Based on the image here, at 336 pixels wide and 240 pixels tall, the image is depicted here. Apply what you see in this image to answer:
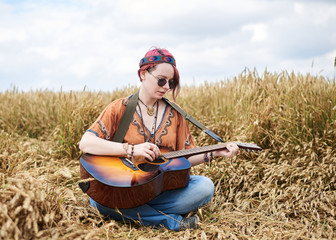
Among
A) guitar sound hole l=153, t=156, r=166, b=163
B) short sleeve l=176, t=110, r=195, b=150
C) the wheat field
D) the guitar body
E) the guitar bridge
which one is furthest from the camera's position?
short sleeve l=176, t=110, r=195, b=150

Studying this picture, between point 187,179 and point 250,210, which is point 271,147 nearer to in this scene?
point 250,210

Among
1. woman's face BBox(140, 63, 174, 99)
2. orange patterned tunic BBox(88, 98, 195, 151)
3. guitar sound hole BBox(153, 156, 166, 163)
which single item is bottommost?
guitar sound hole BBox(153, 156, 166, 163)

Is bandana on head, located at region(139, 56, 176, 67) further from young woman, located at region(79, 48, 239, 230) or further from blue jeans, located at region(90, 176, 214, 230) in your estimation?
blue jeans, located at region(90, 176, 214, 230)

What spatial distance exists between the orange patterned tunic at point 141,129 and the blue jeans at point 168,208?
0.40 meters

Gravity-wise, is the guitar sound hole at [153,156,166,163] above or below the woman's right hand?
below

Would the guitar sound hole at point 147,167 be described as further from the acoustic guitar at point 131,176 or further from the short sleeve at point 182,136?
the short sleeve at point 182,136

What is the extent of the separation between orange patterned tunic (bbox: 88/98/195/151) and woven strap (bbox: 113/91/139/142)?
40 mm

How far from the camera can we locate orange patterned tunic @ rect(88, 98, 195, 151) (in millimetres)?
2879

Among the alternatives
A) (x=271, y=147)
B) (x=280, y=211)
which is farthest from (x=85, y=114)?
(x=280, y=211)

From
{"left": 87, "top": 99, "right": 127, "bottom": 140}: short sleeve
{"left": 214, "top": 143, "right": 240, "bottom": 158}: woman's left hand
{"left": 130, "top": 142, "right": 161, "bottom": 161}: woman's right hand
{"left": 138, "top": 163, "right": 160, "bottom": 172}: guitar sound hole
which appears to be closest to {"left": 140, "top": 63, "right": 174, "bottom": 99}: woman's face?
{"left": 87, "top": 99, "right": 127, "bottom": 140}: short sleeve

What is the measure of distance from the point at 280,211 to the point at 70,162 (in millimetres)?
2689

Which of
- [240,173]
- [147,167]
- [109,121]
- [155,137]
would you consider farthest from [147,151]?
[240,173]

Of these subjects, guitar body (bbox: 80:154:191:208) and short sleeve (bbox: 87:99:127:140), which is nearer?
guitar body (bbox: 80:154:191:208)

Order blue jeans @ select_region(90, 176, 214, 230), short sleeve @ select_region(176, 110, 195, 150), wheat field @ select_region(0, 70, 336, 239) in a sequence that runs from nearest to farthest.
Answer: wheat field @ select_region(0, 70, 336, 239), blue jeans @ select_region(90, 176, 214, 230), short sleeve @ select_region(176, 110, 195, 150)
